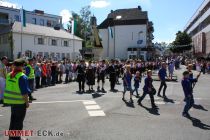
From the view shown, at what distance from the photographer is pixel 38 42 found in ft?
165

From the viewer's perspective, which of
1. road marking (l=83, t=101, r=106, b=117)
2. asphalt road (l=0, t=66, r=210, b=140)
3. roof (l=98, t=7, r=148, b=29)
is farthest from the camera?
roof (l=98, t=7, r=148, b=29)

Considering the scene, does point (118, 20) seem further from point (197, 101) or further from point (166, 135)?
point (166, 135)

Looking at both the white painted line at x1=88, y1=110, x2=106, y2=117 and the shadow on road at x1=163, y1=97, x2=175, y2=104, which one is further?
the shadow on road at x1=163, y1=97, x2=175, y2=104

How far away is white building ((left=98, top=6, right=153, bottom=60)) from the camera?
68625mm

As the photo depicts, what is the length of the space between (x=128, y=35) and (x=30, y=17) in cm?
2234

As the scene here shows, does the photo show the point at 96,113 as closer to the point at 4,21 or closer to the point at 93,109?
the point at 93,109

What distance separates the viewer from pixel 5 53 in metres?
50.8

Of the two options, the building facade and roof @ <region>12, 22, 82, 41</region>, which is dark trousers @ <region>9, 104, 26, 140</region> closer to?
the building facade

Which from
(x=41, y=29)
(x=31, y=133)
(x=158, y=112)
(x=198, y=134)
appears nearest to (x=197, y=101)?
(x=158, y=112)

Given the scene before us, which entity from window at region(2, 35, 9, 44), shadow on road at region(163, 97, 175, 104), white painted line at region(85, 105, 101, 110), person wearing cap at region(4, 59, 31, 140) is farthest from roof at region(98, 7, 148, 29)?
person wearing cap at region(4, 59, 31, 140)

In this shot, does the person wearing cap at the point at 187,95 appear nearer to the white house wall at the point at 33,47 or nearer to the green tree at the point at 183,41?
the white house wall at the point at 33,47

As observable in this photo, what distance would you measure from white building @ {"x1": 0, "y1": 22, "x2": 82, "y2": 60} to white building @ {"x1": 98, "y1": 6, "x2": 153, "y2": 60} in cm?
1465

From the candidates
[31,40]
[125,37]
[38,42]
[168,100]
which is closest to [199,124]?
[168,100]

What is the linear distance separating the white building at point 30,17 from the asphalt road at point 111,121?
1930 inches
